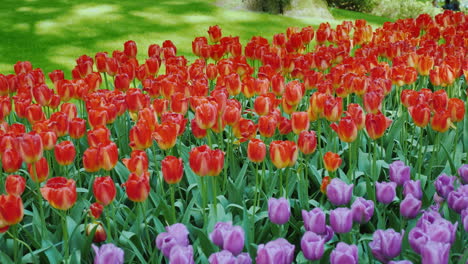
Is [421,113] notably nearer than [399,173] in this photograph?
No

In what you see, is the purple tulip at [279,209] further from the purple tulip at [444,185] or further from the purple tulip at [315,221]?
the purple tulip at [444,185]

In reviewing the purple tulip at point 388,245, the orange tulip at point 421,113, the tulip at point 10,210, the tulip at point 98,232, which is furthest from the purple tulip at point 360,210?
the tulip at point 10,210

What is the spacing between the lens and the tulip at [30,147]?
2342 mm

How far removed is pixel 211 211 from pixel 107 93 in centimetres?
118

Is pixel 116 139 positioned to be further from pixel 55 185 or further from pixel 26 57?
pixel 26 57

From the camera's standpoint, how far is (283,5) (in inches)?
419

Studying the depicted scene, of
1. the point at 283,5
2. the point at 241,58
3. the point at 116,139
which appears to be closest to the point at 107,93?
the point at 116,139

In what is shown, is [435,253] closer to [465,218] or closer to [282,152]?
[465,218]

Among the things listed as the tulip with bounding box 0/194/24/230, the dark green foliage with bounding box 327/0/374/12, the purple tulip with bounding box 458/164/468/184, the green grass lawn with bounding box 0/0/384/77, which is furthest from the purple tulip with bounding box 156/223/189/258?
the dark green foliage with bounding box 327/0/374/12

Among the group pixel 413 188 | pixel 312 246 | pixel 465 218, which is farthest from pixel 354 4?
pixel 312 246

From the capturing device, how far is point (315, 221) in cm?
204

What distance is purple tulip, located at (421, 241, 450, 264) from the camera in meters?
1.70

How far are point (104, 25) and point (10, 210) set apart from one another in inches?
307

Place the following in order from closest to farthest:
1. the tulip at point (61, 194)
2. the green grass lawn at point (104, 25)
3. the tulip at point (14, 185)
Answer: the tulip at point (61, 194) < the tulip at point (14, 185) < the green grass lawn at point (104, 25)
